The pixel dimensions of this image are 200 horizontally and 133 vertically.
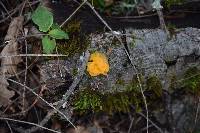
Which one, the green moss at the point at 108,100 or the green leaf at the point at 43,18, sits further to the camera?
the green moss at the point at 108,100

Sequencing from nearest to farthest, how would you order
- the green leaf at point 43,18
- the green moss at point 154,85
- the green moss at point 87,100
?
the green leaf at point 43,18
the green moss at point 87,100
the green moss at point 154,85

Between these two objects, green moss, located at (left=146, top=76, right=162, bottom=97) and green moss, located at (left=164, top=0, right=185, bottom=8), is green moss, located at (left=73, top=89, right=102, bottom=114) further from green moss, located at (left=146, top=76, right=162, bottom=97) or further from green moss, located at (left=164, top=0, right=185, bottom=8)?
green moss, located at (left=164, top=0, right=185, bottom=8)

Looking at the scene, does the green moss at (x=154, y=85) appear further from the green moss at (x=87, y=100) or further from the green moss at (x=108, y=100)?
the green moss at (x=87, y=100)

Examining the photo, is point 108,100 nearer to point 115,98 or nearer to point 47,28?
point 115,98

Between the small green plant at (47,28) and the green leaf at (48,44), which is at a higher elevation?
the small green plant at (47,28)

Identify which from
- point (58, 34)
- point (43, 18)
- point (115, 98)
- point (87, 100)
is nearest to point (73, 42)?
point (58, 34)

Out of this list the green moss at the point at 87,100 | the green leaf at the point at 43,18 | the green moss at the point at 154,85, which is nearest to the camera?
the green leaf at the point at 43,18

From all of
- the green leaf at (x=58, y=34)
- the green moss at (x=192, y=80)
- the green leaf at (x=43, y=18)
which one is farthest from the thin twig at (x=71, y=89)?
the green moss at (x=192, y=80)

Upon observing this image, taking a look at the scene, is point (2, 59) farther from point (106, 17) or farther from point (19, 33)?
point (106, 17)

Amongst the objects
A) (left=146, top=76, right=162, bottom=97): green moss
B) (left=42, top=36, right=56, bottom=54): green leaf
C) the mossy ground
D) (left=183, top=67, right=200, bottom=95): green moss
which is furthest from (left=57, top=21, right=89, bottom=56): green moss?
(left=183, top=67, right=200, bottom=95): green moss
